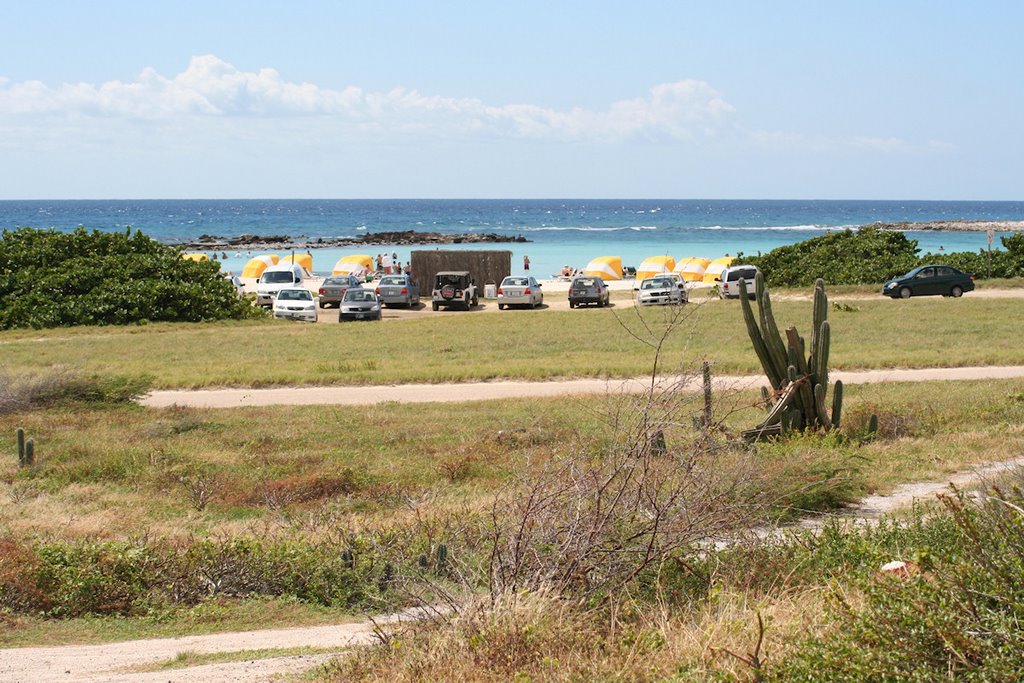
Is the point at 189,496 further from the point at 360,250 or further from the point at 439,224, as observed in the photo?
the point at 439,224

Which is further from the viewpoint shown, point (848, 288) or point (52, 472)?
point (848, 288)

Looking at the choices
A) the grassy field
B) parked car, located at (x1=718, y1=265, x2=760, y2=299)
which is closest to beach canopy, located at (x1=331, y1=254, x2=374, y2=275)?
the grassy field

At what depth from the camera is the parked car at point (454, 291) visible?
42000 mm

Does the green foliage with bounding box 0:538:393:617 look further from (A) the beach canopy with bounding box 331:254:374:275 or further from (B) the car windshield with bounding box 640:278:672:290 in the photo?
(A) the beach canopy with bounding box 331:254:374:275

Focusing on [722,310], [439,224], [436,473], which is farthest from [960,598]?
[439,224]

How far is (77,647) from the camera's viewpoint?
7395 millimetres

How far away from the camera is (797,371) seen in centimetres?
1363

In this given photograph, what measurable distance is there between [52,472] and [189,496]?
234 centimetres

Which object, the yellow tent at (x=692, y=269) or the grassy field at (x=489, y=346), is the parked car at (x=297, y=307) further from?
the yellow tent at (x=692, y=269)

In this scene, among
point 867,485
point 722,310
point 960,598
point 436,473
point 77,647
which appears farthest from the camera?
point 722,310

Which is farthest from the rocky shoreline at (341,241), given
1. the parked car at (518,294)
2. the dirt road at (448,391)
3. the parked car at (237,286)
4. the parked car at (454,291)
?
the dirt road at (448,391)

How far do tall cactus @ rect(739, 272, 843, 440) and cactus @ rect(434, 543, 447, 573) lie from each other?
259 inches

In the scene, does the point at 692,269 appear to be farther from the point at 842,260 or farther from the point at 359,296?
the point at 359,296

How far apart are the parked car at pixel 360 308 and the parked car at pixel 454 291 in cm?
465
